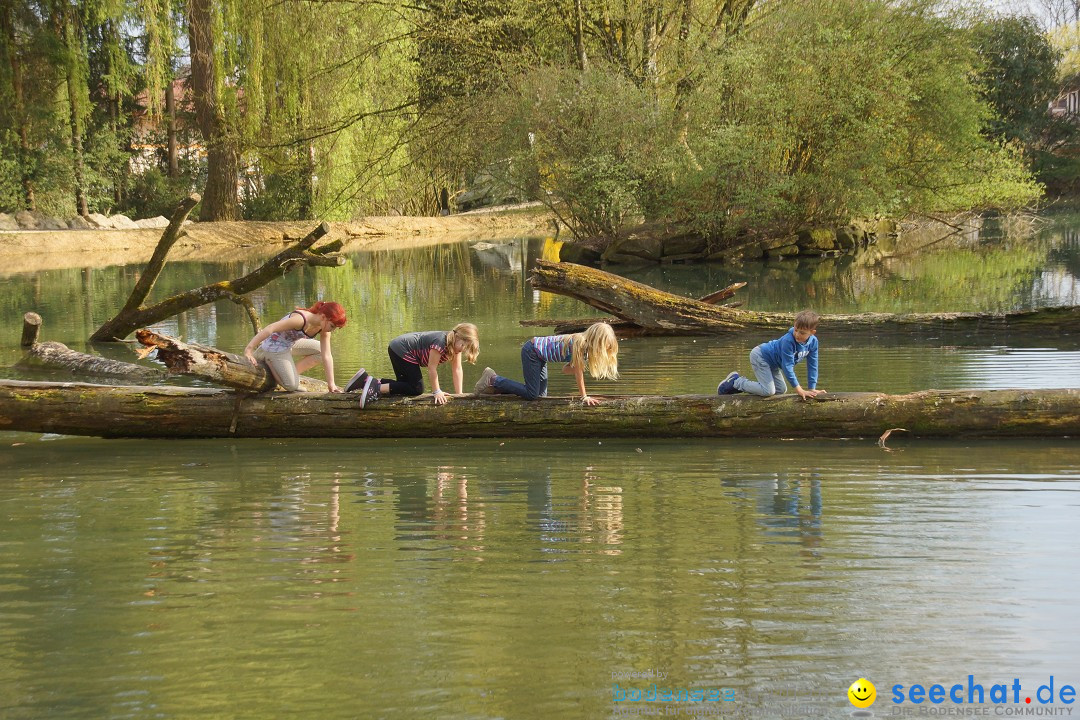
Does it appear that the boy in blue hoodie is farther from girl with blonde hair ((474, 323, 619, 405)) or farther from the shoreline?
the shoreline

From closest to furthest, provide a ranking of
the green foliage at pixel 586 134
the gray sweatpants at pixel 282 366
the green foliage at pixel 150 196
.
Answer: the gray sweatpants at pixel 282 366, the green foliage at pixel 586 134, the green foliage at pixel 150 196

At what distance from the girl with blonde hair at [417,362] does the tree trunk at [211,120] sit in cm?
2469

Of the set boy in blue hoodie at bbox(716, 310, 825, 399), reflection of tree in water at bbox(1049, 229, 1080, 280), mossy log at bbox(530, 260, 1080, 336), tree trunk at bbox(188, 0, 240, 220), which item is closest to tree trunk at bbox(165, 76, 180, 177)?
tree trunk at bbox(188, 0, 240, 220)

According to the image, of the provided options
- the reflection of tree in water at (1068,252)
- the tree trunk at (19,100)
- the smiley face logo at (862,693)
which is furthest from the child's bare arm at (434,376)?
the tree trunk at (19,100)

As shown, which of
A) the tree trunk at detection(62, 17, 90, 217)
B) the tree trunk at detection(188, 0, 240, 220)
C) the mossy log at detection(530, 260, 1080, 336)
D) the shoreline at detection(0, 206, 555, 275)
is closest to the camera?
the mossy log at detection(530, 260, 1080, 336)

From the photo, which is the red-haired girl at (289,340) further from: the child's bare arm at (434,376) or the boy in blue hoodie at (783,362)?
the boy in blue hoodie at (783,362)

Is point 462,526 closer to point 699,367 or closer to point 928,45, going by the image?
point 699,367

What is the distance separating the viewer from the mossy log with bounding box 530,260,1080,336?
12688 millimetres

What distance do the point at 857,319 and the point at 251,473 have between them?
28.4 ft

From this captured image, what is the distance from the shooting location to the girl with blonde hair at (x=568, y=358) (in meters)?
7.84

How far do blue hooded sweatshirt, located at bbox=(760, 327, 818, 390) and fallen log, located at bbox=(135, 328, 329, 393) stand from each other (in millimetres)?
3999

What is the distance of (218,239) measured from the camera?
118 ft

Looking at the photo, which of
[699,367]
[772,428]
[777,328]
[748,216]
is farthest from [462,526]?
Result: [748,216]

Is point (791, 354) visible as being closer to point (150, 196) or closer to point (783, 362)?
point (783, 362)
